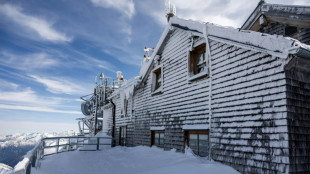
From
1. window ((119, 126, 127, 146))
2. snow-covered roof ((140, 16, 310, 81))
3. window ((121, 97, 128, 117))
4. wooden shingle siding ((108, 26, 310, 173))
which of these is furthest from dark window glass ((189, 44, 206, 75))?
window ((119, 126, 127, 146))

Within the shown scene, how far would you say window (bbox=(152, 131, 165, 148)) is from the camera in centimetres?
1054

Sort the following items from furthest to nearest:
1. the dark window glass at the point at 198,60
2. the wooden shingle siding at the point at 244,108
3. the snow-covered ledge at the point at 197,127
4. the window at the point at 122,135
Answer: the window at the point at 122,135, the dark window glass at the point at 198,60, the snow-covered ledge at the point at 197,127, the wooden shingle siding at the point at 244,108

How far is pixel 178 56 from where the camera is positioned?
32.5ft

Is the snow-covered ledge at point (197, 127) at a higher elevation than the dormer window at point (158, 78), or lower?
lower

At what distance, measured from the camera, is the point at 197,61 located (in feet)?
29.3

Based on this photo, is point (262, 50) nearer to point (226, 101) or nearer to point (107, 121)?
point (226, 101)

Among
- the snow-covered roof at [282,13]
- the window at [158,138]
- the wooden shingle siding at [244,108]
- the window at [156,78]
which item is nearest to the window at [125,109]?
the window at [156,78]

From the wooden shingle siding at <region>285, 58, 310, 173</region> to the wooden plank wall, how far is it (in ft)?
0.60

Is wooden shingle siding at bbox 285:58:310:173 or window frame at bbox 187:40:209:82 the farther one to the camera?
window frame at bbox 187:40:209:82

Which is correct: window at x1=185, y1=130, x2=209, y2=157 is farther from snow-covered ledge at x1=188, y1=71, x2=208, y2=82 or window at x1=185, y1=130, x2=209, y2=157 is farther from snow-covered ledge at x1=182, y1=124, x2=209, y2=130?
snow-covered ledge at x1=188, y1=71, x2=208, y2=82

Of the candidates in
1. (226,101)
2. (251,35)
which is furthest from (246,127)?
(251,35)

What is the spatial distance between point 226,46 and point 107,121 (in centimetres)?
1431

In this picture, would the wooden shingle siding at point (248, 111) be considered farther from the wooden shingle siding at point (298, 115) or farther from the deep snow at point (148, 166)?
the deep snow at point (148, 166)

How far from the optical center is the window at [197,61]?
8.55 m
